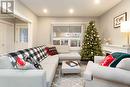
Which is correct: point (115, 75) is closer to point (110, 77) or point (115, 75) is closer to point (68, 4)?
point (110, 77)

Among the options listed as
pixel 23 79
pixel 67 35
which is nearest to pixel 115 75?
pixel 23 79

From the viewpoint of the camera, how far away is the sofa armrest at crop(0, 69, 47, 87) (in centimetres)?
212

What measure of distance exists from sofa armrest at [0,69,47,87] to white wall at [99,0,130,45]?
3.61 metres

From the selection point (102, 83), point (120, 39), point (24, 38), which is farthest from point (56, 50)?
point (102, 83)

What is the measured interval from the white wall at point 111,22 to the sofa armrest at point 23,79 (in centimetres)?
361

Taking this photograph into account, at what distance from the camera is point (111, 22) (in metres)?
6.27

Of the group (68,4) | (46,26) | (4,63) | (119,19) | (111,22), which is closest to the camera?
(4,63)

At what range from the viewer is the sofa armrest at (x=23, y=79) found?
212 centimetres

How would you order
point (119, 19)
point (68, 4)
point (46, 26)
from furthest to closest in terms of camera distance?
point (46, 26)
point (68, 4)
point (119, 19)

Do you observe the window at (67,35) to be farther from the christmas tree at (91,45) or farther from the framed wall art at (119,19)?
the framed wall art at (119,19)

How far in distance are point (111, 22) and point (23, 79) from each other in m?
5.06

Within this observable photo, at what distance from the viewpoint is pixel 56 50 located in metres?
6.93

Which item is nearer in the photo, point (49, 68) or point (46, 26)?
point (49, 68)

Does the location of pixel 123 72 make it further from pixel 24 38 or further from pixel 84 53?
pixel 24 38
